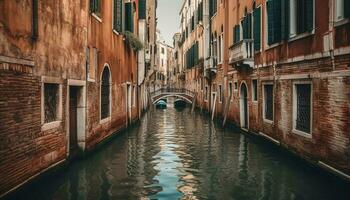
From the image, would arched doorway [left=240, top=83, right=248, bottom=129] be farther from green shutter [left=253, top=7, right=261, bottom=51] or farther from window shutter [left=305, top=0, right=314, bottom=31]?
window shutter [left=305, top=0, right=314, bottom=31]

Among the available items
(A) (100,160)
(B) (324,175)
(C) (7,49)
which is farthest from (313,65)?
(C) (7,49)

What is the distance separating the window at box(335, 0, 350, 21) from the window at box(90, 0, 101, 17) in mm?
5813

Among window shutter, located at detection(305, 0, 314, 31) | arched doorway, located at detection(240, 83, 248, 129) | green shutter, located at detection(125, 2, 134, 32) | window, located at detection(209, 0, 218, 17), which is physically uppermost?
window, located at detection(209, 0, 218, 17)

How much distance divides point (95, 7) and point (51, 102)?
3.64m

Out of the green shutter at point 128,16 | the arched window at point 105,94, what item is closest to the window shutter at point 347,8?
the arched window at point 105,94

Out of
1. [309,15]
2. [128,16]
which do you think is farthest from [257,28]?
[128,16]

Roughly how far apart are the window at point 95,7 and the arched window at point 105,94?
1.96 metres

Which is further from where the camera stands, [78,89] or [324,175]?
[78,89]

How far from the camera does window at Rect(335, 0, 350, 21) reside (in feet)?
23.0

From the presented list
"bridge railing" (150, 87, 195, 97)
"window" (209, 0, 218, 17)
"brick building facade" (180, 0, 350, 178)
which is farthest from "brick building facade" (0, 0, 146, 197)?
"bridge railing" (150, 87, 195, 97)

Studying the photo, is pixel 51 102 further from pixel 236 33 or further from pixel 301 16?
pixel 236 33

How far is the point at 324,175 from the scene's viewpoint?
772 cm

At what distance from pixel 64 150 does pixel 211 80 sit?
1672cm

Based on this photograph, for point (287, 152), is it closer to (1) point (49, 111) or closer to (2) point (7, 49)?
(1) point (49, 111)
